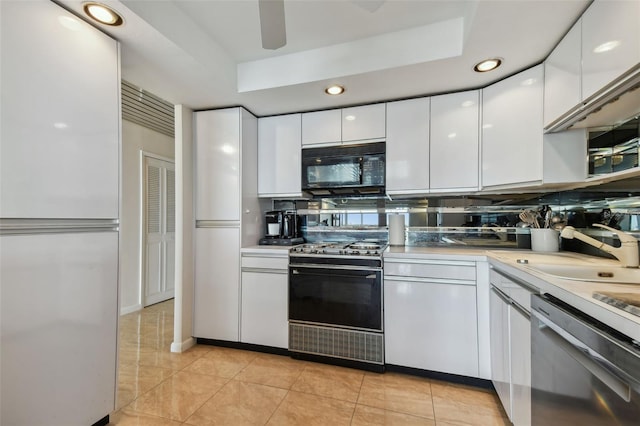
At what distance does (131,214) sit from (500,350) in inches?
164

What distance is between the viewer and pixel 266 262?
2514 mm

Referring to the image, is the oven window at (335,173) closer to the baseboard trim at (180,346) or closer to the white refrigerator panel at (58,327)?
the white refrigerator panel at (58,327)

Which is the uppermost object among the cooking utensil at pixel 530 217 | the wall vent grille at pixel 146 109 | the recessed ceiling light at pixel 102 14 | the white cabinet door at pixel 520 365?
the wall vent grille at pixel 146 109

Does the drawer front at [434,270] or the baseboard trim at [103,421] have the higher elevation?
the drawer front at [434,270]

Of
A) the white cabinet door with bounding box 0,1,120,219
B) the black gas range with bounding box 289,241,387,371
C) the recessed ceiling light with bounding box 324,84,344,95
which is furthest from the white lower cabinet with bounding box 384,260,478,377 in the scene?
the white cabinet door with bounding box 0,1,120,219

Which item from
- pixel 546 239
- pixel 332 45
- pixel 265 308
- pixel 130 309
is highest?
pixel 332 45

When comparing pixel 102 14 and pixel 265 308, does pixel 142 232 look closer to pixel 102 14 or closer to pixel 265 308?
pixel 265 308

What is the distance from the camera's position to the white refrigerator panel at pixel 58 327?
3.87 ft

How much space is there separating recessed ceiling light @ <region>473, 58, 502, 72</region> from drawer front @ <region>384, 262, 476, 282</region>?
4.48ft

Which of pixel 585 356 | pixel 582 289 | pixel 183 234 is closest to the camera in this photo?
pixel 585 356

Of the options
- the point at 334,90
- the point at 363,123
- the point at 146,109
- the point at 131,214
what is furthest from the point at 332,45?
the point at 131,214

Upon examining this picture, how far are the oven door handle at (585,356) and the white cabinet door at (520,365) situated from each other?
259mm

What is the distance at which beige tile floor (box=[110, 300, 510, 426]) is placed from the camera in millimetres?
1681

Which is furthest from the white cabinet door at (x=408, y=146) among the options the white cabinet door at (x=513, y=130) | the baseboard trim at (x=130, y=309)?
the baseboard trim at (x=130, y=309)
